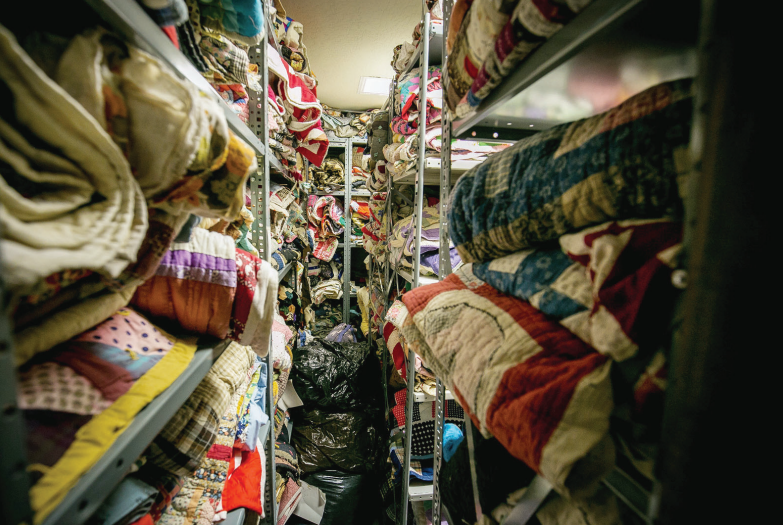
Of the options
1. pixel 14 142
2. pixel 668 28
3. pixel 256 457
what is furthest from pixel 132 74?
pixel 256 457

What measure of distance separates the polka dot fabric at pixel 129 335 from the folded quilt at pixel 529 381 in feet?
1.42

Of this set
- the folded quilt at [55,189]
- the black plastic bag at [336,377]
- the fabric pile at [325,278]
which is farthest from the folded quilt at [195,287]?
the fabric pile at [325,278]

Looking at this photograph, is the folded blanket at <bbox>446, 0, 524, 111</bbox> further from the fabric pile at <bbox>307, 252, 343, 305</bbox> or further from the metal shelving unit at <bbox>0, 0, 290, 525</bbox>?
the fabric pile at <bbox>307, 252, 343, 305</bbox>

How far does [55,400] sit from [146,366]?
0.11m

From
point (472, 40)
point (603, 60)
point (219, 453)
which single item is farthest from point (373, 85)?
point (219, 453)

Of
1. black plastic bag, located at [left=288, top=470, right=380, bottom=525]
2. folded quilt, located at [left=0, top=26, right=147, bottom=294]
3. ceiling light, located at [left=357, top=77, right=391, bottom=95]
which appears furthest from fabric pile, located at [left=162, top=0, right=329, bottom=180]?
black plastic bag, located at [left=288, top=470, right=380, bottom=525]

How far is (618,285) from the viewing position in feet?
0.96

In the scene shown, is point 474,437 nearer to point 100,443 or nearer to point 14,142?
point 100,443

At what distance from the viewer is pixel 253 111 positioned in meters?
1.02

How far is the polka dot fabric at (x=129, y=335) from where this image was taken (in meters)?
0.38

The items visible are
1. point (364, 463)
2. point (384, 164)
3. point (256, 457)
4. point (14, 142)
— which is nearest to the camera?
point (14, 142)

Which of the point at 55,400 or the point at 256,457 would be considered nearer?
the point at 55,400

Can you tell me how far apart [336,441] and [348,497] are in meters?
0.28

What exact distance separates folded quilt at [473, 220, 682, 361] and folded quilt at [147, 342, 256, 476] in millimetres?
603
